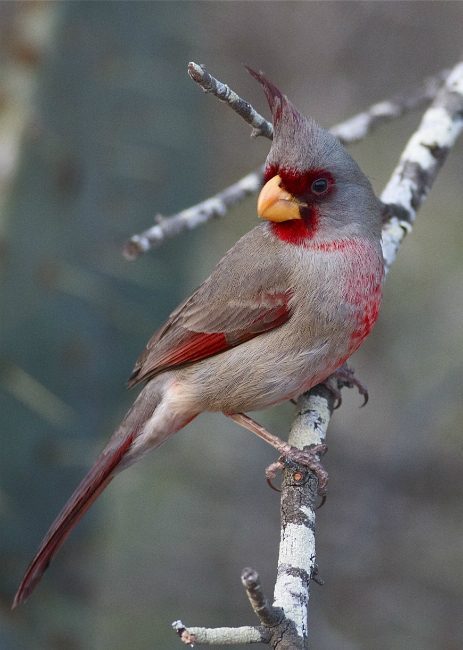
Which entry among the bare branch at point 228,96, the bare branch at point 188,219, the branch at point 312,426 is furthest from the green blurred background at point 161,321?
the branch at point 312,426

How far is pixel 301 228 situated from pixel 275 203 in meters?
0.19

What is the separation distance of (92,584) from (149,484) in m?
1.47

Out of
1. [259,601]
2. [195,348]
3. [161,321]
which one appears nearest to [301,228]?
[195,348]

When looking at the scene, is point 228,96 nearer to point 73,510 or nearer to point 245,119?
point 245,119

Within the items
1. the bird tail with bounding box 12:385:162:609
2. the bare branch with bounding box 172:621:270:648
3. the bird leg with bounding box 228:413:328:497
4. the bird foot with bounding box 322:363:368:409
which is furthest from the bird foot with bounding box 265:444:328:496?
the bare branch with bounding box 172:621:270:648

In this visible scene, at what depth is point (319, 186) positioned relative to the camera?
3.32 metres

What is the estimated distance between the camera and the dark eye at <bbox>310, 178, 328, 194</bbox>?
10.8 feet

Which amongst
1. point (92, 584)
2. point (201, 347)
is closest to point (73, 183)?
point (201, 347)

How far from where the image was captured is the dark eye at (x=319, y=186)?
330 cm

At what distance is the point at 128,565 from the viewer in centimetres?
550

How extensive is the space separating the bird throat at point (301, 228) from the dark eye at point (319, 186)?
0.19ft

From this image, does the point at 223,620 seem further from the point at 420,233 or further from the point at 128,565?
the point at 420,233

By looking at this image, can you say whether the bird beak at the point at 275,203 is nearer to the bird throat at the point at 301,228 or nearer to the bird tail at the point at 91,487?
the bird throat at the point at 301,228

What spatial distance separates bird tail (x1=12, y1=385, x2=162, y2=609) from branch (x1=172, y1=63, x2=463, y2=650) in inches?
24.5
